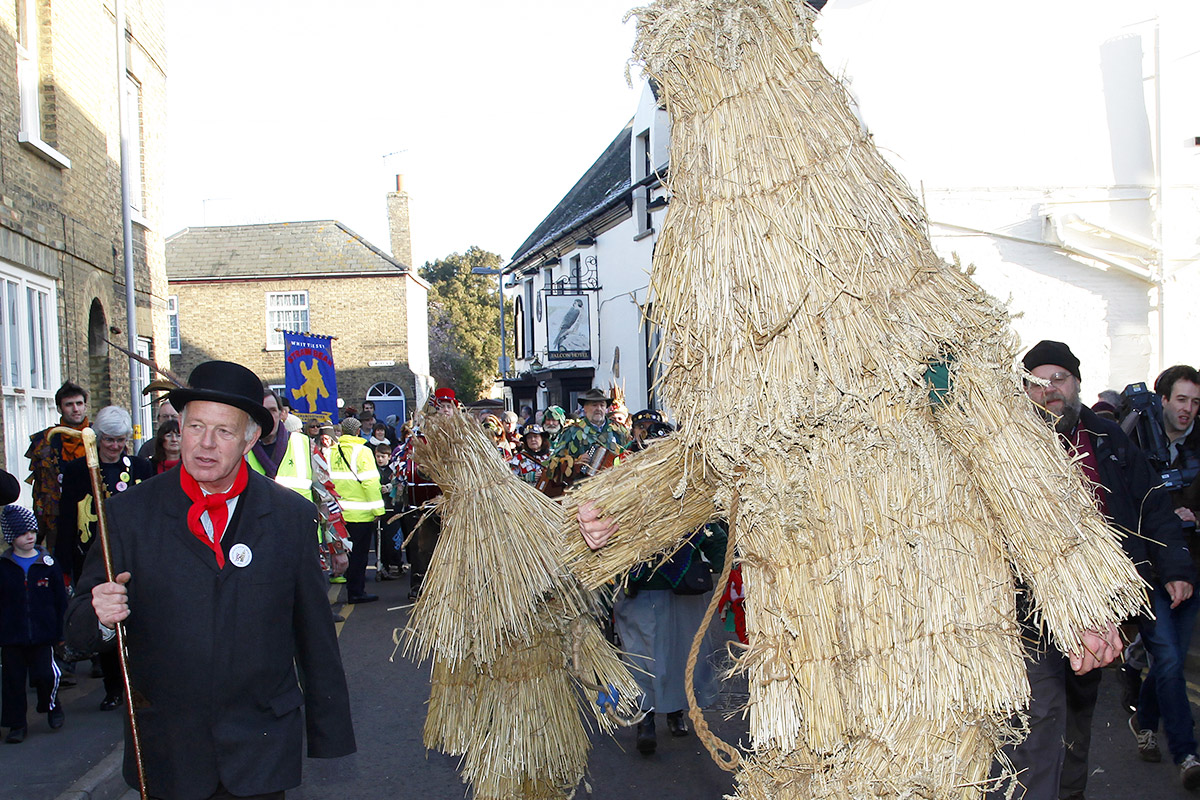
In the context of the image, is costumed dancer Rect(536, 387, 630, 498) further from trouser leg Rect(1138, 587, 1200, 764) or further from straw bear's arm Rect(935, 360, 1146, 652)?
straw bear's arm Rect(935, 360, 1146, 652)

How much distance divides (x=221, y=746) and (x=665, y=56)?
2300 millimetres

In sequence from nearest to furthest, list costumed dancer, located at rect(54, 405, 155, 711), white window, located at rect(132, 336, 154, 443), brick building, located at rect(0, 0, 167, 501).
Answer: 1. costumed dancer, located at rect(54, 405, 155, 711)
2. brick building, located at rect(0, 0, 167, 501)
3. white window, located at rect(132, 336, 154, 443)

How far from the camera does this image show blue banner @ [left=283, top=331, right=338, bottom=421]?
1233 cm

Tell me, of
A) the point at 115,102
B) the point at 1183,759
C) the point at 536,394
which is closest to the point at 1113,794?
the point at 1183,759

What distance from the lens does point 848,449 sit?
2.40 m

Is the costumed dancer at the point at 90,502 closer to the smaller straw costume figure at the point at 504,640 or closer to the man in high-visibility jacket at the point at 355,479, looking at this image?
the man in high-visibility jacket at the point at 355,479

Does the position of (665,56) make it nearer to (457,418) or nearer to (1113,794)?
(457,418)

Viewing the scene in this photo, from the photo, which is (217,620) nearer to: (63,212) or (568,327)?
(63,212)

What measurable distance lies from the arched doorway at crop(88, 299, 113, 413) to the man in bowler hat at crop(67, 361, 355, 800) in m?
10.7

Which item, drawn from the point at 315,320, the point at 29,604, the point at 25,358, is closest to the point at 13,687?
the point at 29,604

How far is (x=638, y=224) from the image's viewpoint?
21.5 metres

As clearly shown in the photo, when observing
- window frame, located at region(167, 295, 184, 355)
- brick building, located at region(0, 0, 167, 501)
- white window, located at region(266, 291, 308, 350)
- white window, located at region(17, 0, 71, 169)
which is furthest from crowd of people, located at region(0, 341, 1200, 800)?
window frame, located at region(167, 295, 184, 355)

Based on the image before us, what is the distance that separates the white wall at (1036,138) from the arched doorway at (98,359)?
33.7 ft

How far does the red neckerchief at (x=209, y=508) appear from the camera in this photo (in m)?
2.94
